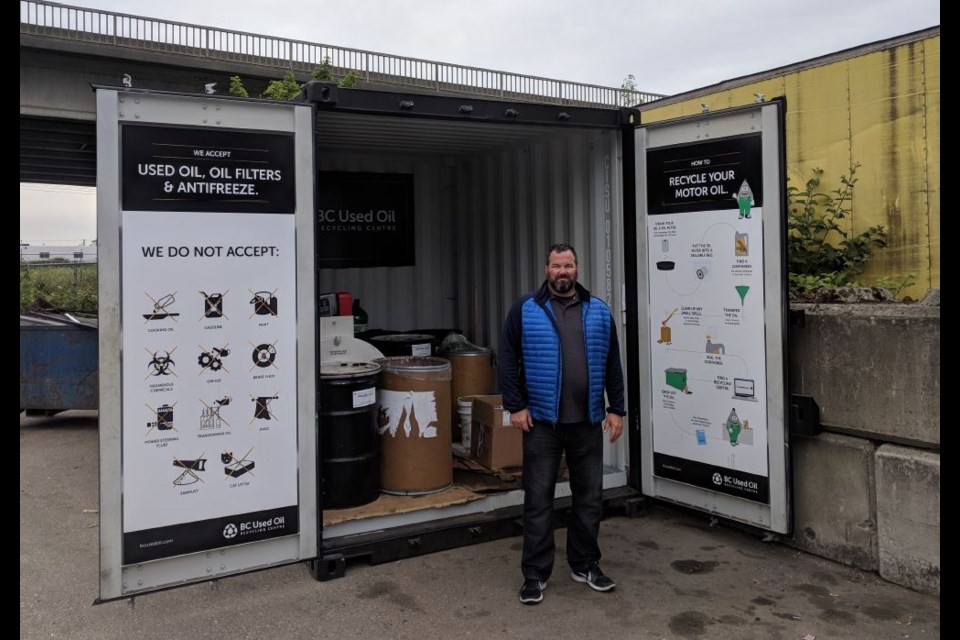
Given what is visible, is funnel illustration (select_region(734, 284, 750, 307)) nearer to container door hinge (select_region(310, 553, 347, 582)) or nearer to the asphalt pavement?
the asphalt pavement

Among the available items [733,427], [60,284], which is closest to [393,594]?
[733,427]

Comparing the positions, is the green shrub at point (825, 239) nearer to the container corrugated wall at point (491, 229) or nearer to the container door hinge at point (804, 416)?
the container door hinge at point (804, 416)

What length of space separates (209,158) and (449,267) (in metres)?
4.32

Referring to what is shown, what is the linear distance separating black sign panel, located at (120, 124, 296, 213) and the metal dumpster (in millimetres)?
6728

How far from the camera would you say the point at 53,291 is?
23.8 metres

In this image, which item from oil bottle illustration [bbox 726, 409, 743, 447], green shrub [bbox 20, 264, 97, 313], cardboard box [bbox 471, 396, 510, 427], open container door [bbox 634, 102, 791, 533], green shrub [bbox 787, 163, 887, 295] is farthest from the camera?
green shrub [bbox 20, 264, 97, 313]

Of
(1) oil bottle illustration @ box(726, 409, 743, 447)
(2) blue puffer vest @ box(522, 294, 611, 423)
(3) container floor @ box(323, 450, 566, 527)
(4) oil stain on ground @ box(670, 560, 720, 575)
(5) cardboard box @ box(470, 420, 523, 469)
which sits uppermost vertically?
(2) blue puffer vest @ box(522, 294, 611, 423)

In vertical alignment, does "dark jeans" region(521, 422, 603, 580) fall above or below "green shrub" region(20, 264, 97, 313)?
below

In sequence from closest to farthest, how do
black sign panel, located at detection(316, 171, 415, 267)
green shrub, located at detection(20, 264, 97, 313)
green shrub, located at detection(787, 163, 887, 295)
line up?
green shrub, located at detection(787, 163, 887, 295) < black sign panel, located at detection(316, 171, 415, 267) < green shrub, located at detection(20, 264, 97, 313)

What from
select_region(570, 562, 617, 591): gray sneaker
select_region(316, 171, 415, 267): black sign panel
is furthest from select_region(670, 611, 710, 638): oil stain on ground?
select_region(316, 171, 415, 267): black sign panel

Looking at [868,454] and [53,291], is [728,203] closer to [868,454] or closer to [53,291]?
[868,454]

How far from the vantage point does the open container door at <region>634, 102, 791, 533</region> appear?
15.8 ft

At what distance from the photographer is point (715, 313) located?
5.12 metres

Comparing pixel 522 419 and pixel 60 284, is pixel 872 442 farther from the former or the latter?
pixel 60 284
